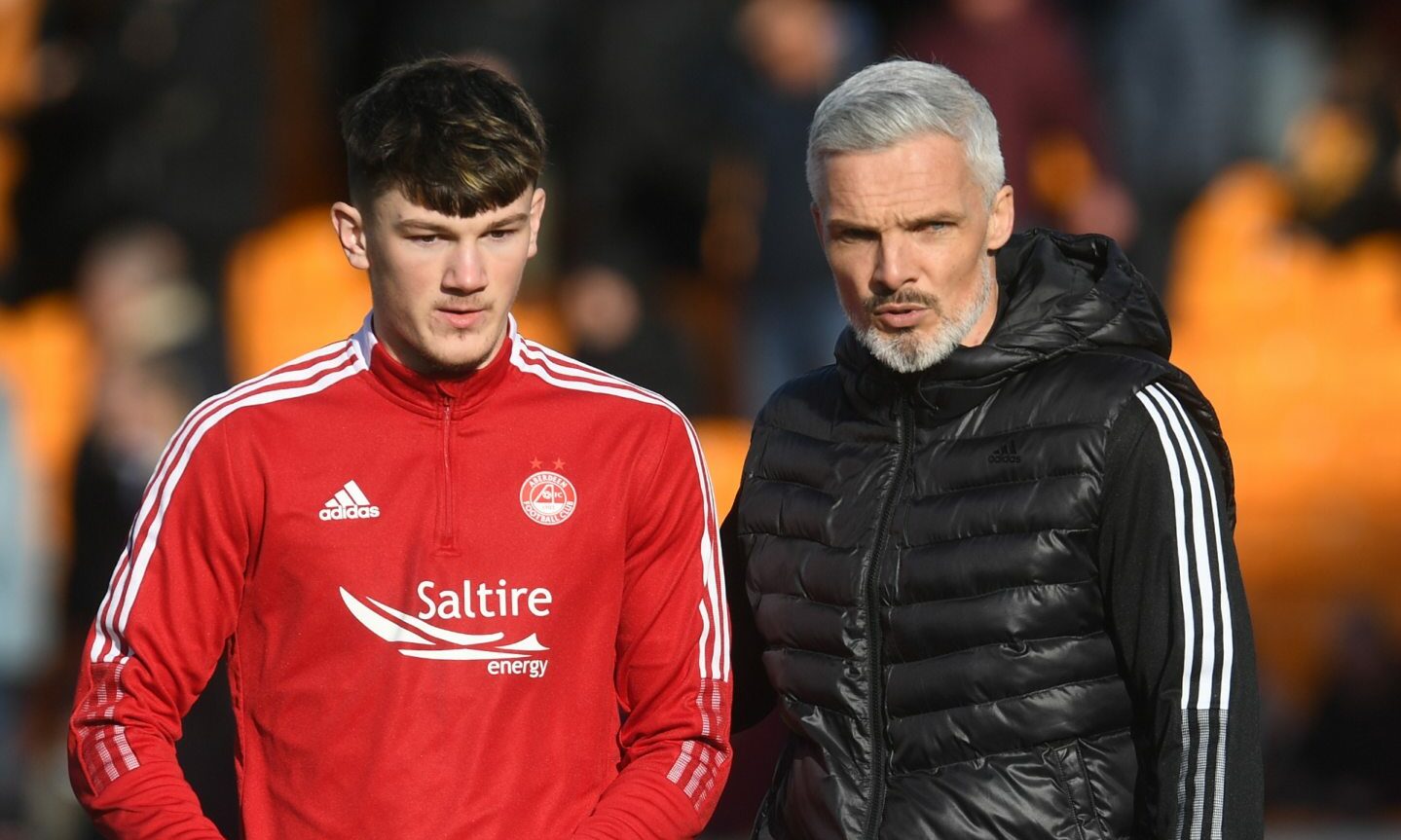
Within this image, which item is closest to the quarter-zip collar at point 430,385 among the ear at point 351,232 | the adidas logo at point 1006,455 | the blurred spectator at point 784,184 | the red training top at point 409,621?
the red training top at point 409,621

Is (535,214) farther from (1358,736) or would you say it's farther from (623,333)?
(1358,736)

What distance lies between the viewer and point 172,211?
8820 millimetres

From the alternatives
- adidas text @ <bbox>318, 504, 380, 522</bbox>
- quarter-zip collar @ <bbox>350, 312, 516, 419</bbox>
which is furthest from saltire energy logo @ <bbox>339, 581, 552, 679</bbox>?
quarter-zip collar @ <bbox>350, 312, 516, 419</bbox>

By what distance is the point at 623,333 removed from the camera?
861 centimetres

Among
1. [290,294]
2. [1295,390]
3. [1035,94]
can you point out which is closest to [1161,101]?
[1035,94]

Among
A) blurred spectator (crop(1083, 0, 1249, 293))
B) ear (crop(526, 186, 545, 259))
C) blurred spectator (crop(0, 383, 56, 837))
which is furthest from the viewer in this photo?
blurred spectator (crop(1083, 0, 1249, 293))

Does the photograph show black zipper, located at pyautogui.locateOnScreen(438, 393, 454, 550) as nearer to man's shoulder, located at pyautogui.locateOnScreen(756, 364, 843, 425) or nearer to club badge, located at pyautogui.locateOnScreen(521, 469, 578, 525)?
club badge, located at pyautogui.locateOnScreen(521, 469, 578, 525)

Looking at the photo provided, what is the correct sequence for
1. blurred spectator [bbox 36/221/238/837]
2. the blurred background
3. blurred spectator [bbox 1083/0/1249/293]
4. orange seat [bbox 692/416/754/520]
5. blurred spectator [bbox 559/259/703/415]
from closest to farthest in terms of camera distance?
blurred spectator [bbox 36/221/238/837] → orange seat [bbox 692/416/754/520] → the blurred background → blurred spectator [bbox 559/259/703/415] → blurred spectator [bbox 1083/0/1249/293]

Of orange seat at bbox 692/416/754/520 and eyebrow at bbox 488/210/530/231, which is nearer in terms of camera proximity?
eyebrow at bbox 488/210/530/231

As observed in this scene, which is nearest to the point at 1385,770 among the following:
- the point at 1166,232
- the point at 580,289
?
the point at 1166,232

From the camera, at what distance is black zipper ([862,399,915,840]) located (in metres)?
3.31

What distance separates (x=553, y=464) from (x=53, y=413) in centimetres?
712

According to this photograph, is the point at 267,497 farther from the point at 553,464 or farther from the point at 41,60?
the point at 41,60

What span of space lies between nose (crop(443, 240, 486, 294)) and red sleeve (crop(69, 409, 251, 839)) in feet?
1.35
